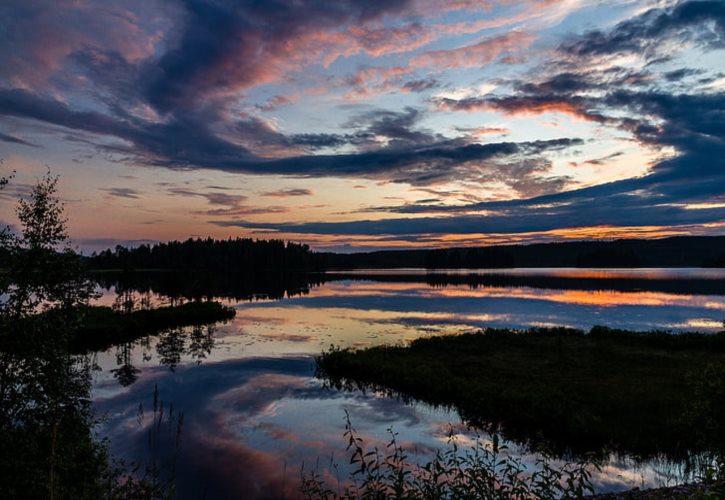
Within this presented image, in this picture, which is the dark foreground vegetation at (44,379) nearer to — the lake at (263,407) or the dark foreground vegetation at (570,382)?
the lake at (263,407)

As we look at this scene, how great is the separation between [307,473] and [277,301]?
267ft

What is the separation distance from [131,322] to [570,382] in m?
52.7

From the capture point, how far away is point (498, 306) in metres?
87.8

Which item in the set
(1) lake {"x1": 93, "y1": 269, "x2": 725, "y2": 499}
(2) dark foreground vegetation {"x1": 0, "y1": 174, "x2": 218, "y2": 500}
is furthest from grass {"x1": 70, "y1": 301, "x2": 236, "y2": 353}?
(2) dark foreground vegetation {"x1": 0, "y1": 174, "x2": 218, "y2": 500}

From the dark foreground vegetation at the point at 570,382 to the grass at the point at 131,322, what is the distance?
28.3 metres

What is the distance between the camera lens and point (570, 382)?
104ft

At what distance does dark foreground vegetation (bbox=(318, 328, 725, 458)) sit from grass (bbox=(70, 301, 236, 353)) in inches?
1113

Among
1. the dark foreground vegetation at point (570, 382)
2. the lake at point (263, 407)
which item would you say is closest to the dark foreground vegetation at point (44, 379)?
the lake at point (263, 407)

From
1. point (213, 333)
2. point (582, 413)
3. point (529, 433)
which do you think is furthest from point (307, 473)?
point (213, 333)

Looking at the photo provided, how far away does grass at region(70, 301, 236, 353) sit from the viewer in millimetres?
48688

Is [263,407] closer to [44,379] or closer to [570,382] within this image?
[44,379]

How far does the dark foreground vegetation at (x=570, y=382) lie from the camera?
21.3 metres

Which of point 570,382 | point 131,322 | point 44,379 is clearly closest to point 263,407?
point 44,379

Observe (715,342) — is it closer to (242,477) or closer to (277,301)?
(242,477)
